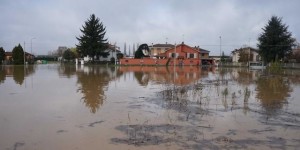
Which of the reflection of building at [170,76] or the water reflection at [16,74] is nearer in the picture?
the water reflection at [16,74]

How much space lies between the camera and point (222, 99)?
14.9 metres

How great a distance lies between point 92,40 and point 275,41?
34730 millimetres

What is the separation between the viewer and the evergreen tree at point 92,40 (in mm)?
68062

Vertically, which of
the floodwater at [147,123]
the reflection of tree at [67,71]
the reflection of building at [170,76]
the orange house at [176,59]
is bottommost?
the floodwater at [147,123]

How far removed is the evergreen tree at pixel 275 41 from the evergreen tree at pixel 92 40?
3076 cm

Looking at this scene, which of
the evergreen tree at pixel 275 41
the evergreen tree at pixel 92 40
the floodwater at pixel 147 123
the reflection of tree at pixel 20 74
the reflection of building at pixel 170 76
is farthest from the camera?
the evergreen tree at pixel 92 40

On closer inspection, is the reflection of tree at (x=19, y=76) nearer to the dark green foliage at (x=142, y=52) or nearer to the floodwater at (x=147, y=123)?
the floodwater at (x=147, y=123)

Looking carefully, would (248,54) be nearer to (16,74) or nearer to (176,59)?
(176,59)

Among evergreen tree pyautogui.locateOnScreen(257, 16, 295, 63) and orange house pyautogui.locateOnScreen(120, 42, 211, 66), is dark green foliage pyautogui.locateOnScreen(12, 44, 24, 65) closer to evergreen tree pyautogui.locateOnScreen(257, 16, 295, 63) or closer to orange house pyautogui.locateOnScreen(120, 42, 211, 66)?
orange house pyautogui.locateOnScreen(120, 42, 211, 66)

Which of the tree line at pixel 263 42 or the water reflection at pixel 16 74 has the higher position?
the tree line at pixel 263 42

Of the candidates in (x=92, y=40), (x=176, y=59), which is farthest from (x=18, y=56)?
(x=176, y=59)

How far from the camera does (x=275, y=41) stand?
5516 centimetres

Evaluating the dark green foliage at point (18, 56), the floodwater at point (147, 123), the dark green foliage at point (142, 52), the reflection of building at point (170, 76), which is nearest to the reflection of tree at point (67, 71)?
the reflection of building at point (170, 76)

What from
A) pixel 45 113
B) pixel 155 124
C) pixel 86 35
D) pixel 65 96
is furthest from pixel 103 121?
pixel 86 35
